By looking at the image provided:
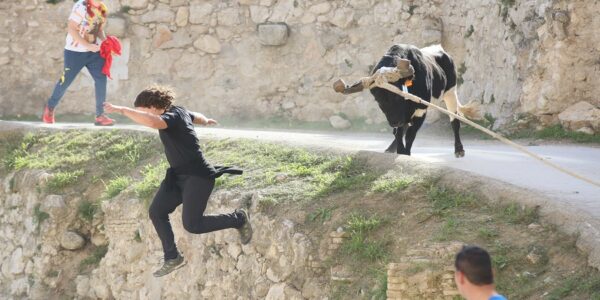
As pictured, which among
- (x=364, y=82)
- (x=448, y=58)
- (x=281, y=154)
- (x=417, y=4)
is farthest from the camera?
(x=417, y=4)

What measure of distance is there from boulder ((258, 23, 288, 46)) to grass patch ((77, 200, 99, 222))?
6301 millimetres

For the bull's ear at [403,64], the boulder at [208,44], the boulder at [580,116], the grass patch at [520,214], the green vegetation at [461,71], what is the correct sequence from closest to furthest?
the grass patch at [520,214]
the bull's ear at [403,64]
the boulder at [580,116]
the green vegetation at [461,71]
the boulder at [208,44]

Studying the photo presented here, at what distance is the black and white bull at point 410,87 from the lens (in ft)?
A: 32.1

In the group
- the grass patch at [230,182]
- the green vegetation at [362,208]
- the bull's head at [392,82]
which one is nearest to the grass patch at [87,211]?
the green vegetation at [362,208]

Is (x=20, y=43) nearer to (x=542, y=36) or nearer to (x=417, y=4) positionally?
(x=417, y=4)

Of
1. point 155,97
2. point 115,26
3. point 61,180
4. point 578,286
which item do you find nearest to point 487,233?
point 578,286

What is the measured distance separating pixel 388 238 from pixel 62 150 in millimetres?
5753

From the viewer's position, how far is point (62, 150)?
12.5m

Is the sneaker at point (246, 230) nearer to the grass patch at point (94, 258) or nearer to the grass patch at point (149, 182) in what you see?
the grass patch at point (149, 182)

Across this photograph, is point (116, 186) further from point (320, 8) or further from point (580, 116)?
point (320, 8)

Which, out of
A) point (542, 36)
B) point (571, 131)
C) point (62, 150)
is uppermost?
point (542, 36)

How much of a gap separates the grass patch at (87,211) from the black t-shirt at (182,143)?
10.8ft

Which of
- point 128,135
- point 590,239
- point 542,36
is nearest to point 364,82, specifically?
point 590,239

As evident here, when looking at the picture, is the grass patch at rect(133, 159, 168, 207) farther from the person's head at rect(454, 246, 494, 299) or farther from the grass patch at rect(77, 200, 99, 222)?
the person's head at rect(454, 246, 494, 299)
